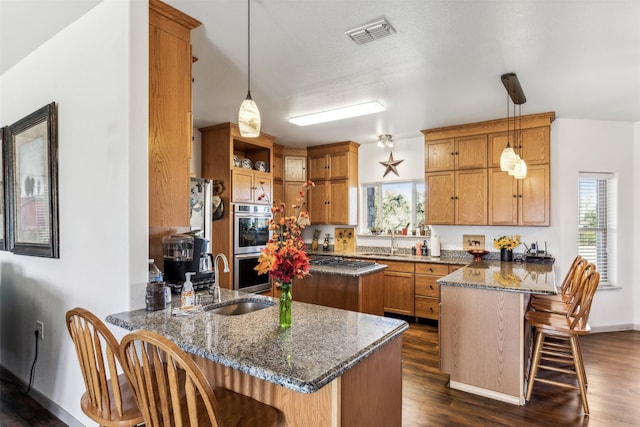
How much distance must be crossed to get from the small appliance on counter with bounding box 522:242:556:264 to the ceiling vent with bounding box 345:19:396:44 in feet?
10.4

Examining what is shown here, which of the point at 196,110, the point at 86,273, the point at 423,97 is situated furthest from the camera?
the point at 196,110

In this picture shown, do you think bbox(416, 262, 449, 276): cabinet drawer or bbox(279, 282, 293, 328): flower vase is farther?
bbox(416, 262, 449, 276): cabinet drawer

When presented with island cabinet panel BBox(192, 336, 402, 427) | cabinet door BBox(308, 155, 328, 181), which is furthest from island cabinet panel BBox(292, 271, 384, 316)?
cabinet door BBox(308, 155, 328, 181)

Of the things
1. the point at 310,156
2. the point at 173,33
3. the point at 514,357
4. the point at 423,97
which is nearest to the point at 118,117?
the point at 173,33

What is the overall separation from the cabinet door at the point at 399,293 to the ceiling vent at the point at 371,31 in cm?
315

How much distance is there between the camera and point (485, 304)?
2.69 metres

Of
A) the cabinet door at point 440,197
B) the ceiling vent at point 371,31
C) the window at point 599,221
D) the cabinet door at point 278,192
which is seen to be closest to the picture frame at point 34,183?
the ceiling vent at point 371,31

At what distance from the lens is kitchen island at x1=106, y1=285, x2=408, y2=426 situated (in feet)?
3.94

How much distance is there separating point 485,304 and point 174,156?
2.47 m

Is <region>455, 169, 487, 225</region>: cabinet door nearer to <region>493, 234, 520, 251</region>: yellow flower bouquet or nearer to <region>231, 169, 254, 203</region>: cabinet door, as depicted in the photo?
<region>493, 234, 520, 251</region>: yellow flower bouquet

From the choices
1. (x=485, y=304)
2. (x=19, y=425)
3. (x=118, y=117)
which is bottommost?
(x=19, y=425)

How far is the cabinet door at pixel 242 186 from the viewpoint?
4.46m


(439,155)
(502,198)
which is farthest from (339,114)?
(502,198)

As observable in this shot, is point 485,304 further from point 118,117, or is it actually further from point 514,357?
point 118,117
